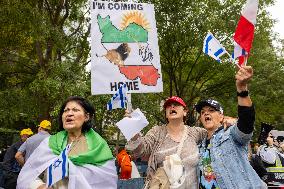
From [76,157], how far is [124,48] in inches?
88.7

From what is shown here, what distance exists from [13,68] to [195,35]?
743cm

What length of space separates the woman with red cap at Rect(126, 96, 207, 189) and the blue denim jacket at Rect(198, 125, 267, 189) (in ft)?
1.80

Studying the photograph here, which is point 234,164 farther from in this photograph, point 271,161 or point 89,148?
→ point 271,161

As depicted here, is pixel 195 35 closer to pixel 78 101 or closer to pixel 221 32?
pixel 221 32

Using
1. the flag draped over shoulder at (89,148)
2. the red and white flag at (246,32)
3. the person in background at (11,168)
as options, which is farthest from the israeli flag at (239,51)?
the person in background at (11,168)

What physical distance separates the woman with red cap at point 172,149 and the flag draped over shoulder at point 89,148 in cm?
61

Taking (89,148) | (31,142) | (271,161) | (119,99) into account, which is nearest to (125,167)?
(31,142)

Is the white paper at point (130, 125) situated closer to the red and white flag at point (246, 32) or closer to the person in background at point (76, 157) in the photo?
the person in background at point (76, 157)

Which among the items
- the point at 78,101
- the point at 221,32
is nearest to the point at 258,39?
the point at 221,32

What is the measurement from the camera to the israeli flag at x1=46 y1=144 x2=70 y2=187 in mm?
3539

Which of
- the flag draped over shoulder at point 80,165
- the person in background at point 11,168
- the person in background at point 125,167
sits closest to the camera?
the flag draped over shoulder at point 80,165

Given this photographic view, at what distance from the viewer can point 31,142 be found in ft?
25.9

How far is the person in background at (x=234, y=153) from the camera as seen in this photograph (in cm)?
333

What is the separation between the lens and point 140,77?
18.5 ft
